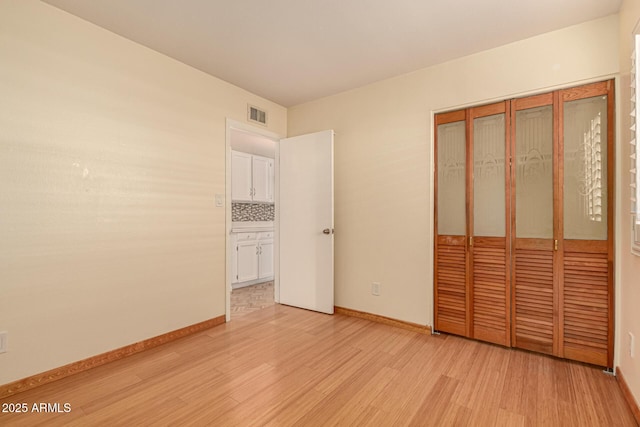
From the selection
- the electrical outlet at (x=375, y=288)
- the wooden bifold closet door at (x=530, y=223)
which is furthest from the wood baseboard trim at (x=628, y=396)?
the electrical outlet at (x=375, y=288)

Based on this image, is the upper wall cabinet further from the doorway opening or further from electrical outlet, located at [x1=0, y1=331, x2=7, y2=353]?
electrical outlet, located at [x1=0, y1=331, x2=7, y2=353]

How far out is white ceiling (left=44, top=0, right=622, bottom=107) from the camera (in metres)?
2.02

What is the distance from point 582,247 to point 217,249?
308cm

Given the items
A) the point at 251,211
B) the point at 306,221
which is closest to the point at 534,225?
the point at 306,221

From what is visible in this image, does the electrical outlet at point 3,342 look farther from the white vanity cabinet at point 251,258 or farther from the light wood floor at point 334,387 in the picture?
the white vanity cabinet at point 251,258

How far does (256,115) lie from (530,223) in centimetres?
291

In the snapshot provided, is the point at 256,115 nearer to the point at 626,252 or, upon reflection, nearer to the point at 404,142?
the point at 404,142

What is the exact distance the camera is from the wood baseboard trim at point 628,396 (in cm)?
162

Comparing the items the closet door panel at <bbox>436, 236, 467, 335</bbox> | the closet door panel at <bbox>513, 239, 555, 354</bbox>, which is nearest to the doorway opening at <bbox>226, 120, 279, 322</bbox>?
the closet door panel at <bbox>436, 236, 467, 335</bbox>

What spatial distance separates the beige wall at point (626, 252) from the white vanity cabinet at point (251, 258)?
13.4 ft

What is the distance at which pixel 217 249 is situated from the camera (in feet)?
10.2

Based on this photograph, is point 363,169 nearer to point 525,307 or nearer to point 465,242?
point 465,242

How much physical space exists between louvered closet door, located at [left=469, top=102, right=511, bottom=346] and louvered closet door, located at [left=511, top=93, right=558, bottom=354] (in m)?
0.06

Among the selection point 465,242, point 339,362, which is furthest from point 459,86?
point 339,362
